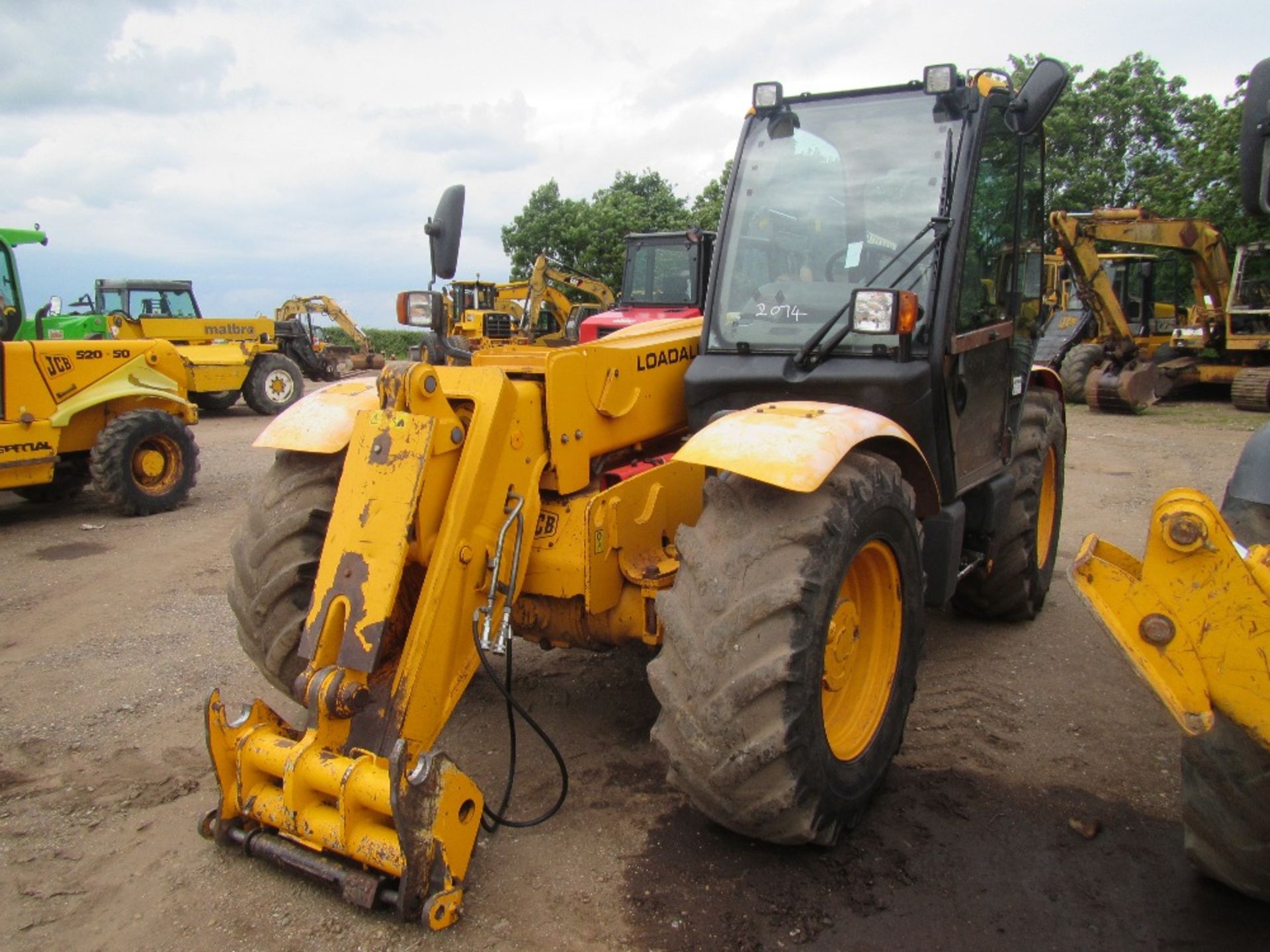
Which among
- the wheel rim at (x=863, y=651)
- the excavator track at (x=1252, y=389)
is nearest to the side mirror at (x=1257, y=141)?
the wheel rim at (x=863, y=651)

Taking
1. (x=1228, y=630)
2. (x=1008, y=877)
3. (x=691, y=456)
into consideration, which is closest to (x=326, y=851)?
(x=691, y=456)

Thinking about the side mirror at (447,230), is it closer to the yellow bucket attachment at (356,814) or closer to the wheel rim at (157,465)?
the yellow bucket attachment at (356,814)

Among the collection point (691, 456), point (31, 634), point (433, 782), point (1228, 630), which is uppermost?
point (691, 456)

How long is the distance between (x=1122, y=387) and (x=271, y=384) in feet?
48.8

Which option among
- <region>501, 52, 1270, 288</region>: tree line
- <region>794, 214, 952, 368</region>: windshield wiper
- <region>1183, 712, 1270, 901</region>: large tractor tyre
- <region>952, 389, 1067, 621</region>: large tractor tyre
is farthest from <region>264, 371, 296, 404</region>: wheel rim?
<region>1183, 712, 1270, 901</region>: large tractor tyre

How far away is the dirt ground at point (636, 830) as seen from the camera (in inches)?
109

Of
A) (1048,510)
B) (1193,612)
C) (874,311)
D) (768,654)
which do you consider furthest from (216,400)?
(1193,612)

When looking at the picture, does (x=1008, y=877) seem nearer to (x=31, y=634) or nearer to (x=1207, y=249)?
(x=31, y=634)

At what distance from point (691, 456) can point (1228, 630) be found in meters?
1.48

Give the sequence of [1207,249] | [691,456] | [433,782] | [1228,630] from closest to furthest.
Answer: [1228,630] → [433,782] → [691,456] → [1207,249]

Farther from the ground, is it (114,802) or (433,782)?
(433,782)

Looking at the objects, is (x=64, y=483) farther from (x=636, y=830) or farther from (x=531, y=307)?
(x=531, y=307)

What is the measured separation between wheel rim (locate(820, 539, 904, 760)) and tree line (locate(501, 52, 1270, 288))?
16568mm

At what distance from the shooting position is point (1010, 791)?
11.7 ft
